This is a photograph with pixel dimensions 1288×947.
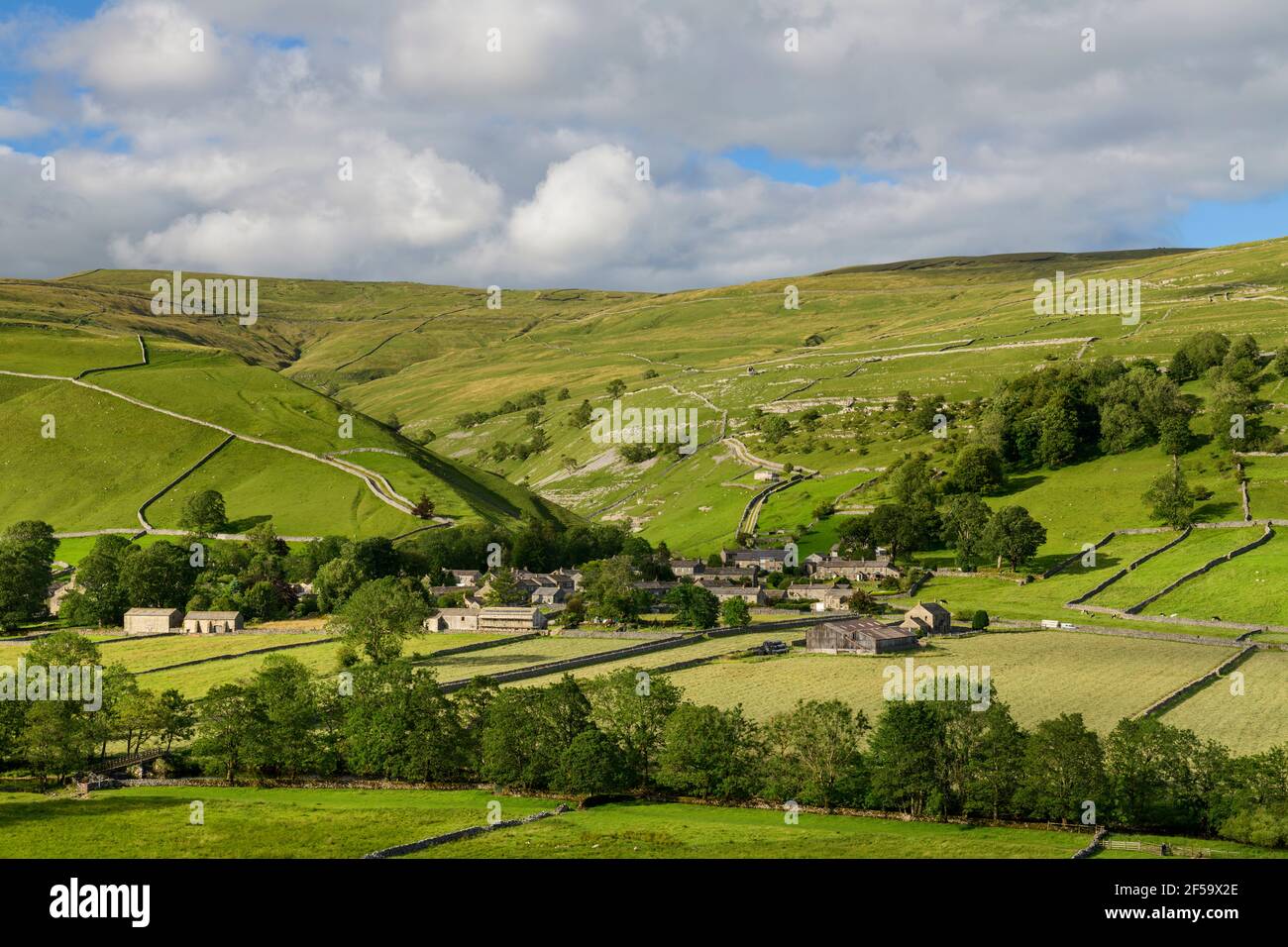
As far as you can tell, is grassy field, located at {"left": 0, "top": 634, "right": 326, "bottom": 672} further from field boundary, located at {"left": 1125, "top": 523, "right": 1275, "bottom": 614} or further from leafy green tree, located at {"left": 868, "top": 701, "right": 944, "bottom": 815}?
field boundary, located at {"left": 1125, "top": 523, "right": 1275, "bottom": 614}

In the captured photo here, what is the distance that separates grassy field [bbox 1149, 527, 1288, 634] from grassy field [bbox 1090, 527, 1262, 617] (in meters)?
0.65

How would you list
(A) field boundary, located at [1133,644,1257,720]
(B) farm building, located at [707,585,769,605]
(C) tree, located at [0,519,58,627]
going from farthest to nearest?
(B) farm building, located at [707,585,769,605] → (C) tree, located at [0,519,58,627] → (A) field boundary, located at [1133,644,1257,720]

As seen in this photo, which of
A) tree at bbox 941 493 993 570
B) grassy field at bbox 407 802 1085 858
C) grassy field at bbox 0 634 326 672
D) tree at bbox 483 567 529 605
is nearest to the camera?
grassy field at bbox 407 802 1085 858

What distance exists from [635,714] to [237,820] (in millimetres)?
19775

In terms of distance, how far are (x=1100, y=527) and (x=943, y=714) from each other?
8211 centimetres

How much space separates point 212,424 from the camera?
17425cm

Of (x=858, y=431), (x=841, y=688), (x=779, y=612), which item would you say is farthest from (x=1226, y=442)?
(x=841, y=688)

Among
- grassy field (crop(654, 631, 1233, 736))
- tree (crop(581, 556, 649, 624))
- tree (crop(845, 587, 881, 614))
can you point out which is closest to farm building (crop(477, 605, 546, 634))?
tree (crop(581, 556, 649, 624))

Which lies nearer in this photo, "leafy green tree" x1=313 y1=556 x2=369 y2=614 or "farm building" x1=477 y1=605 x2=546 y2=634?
"farm building" x1=477 y1=605 x2=546 y2=634

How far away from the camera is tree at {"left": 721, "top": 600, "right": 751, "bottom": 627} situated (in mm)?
102812

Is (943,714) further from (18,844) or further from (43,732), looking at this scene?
(43,732)

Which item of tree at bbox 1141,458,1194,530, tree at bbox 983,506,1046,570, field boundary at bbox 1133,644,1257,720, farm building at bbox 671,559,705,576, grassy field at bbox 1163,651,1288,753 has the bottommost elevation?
grassy field at bbox 1163,651,1288,753

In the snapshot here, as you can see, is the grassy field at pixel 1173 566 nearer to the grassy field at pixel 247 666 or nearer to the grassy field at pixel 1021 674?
the grassy field at pixel 1021 674
